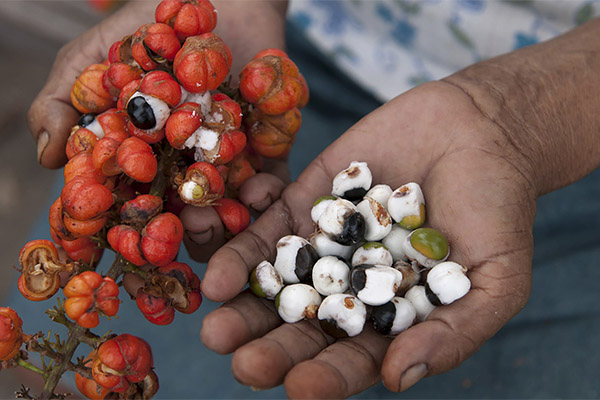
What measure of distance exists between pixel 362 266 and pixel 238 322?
491mm

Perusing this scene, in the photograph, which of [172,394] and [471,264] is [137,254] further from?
[172,394]

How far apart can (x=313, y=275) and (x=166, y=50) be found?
3.23 feet

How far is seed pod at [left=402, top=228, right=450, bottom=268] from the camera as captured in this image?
81.5 inches

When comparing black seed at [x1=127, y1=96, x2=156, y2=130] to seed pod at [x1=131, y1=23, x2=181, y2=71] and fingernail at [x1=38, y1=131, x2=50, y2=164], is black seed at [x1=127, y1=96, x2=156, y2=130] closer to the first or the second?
seed pod at [x1=131, y1=23, x2=181, y2=71]

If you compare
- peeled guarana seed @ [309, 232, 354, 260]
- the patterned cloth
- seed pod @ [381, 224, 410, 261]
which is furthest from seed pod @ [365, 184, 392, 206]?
the patterned cloth

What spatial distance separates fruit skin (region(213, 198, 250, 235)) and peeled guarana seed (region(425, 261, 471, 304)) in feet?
2.55

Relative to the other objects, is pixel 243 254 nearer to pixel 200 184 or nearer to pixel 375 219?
pixel 200 184

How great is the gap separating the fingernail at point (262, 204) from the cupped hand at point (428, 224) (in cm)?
4

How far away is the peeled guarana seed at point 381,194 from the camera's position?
7.71 feet

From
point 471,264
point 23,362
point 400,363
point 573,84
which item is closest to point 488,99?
point 573,84

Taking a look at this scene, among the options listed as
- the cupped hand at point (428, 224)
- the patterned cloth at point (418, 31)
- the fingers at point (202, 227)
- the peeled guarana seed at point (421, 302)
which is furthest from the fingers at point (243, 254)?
the patterned cloth at point (418, 31)

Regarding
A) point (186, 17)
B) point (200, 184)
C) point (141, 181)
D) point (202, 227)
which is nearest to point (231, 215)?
point (202, 227)

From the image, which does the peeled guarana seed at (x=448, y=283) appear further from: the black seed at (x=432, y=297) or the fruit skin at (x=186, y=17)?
the fruit skin at (x=186, y=17)

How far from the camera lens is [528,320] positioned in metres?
2.87
